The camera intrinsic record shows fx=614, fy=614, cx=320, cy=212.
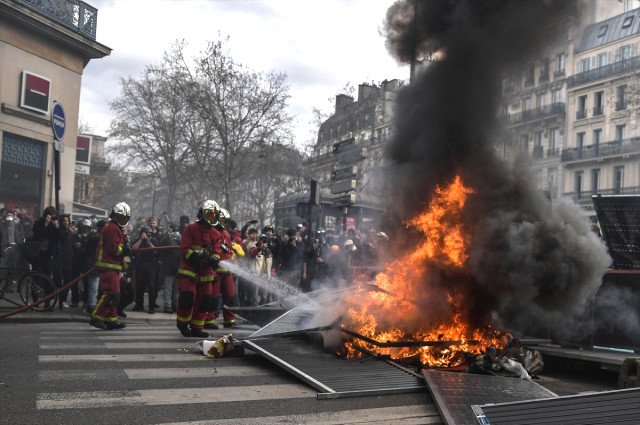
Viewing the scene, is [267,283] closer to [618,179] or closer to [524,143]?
[524,143]

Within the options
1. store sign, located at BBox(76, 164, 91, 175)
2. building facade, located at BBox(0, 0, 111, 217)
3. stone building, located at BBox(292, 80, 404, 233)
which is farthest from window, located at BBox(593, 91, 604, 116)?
store sign, located at BBox(76, 164, 91, 175)

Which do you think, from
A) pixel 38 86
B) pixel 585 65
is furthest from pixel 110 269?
pixel 585 65

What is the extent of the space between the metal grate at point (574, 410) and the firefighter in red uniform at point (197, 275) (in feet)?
17.3

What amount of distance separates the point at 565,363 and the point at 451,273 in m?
1.83

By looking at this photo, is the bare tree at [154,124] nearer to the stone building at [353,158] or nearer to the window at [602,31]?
the stone building at [353,158]

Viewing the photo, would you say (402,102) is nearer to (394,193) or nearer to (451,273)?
(394,193)

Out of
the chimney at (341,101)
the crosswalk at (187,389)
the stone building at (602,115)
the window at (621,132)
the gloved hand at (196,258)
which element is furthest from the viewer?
the window at (621,132)

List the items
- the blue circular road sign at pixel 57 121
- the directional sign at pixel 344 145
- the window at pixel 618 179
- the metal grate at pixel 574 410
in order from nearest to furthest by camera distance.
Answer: the metal grate at pixel 574 410 < the blue circular road sign at pixel 57 121 < the directional sign at pixel 344 145 < the window at pixel 618 179

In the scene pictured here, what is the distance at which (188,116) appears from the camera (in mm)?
35938

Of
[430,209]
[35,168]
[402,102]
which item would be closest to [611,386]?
[430,209]

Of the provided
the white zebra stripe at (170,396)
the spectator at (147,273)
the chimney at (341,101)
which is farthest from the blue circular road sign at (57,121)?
the chimney at (341,101)

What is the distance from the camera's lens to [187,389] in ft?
18.2

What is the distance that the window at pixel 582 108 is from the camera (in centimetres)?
4088

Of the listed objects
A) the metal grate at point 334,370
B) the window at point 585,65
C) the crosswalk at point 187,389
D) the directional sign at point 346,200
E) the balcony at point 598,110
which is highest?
the window at point 585,65
